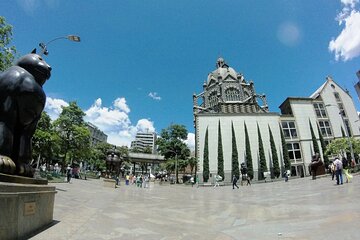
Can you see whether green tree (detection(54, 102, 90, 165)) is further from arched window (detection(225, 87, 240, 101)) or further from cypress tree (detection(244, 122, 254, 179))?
arched window (detection(225, 87, 240, 101))

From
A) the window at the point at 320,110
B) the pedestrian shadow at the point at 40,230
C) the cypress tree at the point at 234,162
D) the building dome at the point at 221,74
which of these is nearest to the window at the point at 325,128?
the window at the point at 320,110

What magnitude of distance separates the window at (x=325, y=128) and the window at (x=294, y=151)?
21.7 ft

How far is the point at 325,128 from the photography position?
46.0 m

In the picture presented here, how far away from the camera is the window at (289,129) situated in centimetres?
4481

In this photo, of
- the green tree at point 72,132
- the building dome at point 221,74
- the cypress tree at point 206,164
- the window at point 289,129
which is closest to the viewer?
the green tree at point 72,132

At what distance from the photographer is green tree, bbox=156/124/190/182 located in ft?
167

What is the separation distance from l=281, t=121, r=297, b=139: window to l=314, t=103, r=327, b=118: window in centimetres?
682

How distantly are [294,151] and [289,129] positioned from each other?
4.48 meters

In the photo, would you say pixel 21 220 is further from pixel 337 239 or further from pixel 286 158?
pixel 286 158

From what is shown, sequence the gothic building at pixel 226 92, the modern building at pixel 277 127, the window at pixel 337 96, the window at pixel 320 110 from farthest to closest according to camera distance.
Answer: the gothic building at pixel 226 92 < the window at pixel 337 96 < the window at pixel 320 110 < the modern building at pixel 277 127

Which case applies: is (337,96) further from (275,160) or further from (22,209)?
(22,209)

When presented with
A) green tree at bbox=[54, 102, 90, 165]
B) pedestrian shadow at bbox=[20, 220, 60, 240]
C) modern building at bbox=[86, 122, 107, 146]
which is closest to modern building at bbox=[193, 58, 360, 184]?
green tree at bbox=[54, 102, 90, 165]

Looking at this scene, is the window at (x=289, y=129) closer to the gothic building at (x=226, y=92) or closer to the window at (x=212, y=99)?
the gothic building at (x=226, y=92)

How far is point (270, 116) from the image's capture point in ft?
144
